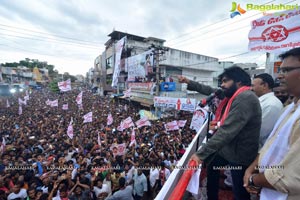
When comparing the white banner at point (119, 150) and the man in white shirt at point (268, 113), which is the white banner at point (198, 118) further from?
the man in white shirt at point (268, 113)

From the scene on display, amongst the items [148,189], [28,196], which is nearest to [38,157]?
[28,196]

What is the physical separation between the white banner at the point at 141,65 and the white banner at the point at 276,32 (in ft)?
43.9

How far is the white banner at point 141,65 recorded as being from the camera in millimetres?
17859

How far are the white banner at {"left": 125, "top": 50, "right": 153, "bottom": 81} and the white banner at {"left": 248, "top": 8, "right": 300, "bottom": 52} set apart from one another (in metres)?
13.4

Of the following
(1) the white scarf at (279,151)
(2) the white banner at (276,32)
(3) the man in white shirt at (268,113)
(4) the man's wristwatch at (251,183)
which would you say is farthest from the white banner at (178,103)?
(1) the white scarf at (279,151)

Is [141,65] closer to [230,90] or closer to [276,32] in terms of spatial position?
[276,32]

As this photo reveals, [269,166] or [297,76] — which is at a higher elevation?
[297,76]

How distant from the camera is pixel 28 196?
4.26m

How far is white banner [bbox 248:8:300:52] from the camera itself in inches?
152

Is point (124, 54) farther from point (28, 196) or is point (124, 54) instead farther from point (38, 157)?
point (28, 196)

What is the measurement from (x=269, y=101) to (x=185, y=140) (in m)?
7.01

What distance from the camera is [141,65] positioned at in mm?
19359

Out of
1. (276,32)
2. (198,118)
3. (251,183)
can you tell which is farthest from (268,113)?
(198,118)

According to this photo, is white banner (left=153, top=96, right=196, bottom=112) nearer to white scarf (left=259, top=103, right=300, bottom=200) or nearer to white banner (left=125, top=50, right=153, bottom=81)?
white banner (left=125, top=50, right=153, bottom=81)
